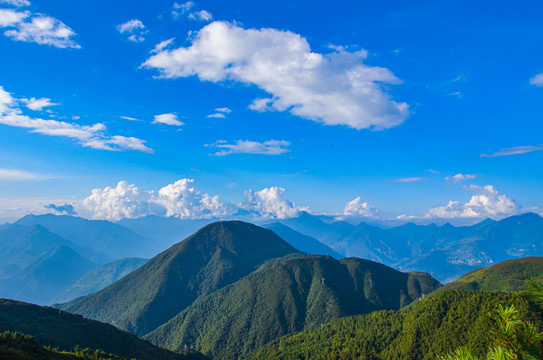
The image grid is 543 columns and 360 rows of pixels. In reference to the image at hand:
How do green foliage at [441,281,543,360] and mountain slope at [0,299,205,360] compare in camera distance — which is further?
mountain slope at [0,299,205,360]

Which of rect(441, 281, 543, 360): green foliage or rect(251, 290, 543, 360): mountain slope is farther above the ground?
rect(441, 281, 543, 360): green foliage

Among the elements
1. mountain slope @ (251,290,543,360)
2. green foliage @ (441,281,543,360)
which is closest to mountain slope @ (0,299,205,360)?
mountain slope @ (251,290,543,360)

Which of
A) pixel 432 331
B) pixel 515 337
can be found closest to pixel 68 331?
pixel 515 337

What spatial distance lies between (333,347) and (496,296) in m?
101

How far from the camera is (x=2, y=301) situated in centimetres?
15850

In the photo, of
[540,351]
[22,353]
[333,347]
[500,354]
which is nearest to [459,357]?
[500,354]

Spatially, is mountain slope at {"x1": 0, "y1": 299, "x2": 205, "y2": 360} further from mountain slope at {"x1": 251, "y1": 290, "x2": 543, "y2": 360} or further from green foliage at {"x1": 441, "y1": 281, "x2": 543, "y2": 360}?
green foliage at {"x1": 441, "y1": 281, "x2": 543, "y2": 360}

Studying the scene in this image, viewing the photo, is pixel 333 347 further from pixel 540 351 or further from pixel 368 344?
pixel 540 351

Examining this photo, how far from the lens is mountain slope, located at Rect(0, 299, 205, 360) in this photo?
138625 mm

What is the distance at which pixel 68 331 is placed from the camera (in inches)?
5837

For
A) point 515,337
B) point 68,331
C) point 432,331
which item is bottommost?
point 432,331

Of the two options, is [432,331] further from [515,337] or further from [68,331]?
[68,331]

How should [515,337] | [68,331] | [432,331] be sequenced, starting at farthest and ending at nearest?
1. [432,331]
2. [68,331]
3. [515,337]

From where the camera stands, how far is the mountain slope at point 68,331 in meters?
139
